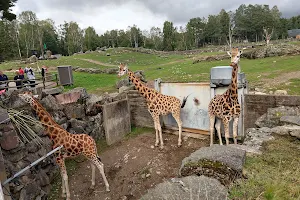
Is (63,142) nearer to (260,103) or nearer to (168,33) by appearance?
(260,103)

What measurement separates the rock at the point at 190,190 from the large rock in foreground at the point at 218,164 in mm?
273

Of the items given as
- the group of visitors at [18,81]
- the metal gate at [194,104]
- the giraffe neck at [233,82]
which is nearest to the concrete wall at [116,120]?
the metal gate at [194,104]

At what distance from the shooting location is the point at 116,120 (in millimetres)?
10430

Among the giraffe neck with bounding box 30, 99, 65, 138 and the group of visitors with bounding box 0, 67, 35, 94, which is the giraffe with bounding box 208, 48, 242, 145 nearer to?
the giraffe neck with bounding box 30, 99, 65, 138

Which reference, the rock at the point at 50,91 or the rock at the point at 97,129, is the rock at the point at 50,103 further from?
the rock at the point at 97,129

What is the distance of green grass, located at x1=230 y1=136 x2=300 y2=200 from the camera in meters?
3.28

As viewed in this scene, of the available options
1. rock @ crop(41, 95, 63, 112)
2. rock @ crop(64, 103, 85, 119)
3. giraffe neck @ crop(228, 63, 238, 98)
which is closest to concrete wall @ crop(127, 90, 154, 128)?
rock @ crop(64, 103, 85, 119)

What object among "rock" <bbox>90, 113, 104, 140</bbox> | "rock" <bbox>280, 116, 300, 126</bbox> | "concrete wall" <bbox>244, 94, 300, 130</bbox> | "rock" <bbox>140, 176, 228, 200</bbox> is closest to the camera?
"rock" <bbox>140, 176, 228, 200</bbox>

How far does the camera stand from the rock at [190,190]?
3.25 metres

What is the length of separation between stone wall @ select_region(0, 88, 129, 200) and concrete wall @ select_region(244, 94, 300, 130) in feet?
18.4

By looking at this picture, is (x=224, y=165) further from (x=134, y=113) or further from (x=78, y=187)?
(x=134, y=113)

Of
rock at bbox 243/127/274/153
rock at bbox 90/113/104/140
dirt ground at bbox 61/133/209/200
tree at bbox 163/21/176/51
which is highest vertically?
tree at bbox 163/21/176/51

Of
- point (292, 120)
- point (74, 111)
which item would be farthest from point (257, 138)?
point (74, 111)

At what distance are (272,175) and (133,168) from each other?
520cm
